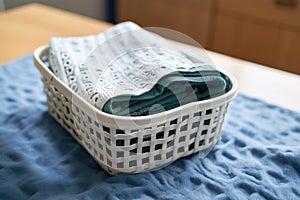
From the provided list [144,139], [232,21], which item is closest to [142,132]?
[144,139]

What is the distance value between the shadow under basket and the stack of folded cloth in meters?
0.02

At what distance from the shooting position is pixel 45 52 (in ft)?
2.96

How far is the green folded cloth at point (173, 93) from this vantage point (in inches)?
25.3

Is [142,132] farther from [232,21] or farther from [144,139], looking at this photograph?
[232,21]

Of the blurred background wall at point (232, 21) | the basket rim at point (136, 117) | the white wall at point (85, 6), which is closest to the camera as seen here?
the basket rim at point (136, 117)

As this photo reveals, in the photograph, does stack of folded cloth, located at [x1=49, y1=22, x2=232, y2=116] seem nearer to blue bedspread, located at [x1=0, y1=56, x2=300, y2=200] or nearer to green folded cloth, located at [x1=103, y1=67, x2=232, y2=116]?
green folded cloth, located at [x1=103, y1=67, x2=232, y2=116]

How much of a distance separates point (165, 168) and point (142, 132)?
4.5 inches

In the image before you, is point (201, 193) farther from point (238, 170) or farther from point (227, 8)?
point (227, 8)

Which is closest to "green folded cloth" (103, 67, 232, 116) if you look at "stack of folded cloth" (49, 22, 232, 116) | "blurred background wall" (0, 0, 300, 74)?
"stack of folded cloth" (49, 22, 232, 116)

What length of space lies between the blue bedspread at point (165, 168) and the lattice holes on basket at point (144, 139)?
2cm

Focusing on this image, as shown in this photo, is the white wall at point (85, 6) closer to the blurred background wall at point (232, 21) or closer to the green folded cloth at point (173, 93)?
the blurred background wall at point (232, 21)

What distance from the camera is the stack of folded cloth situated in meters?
0.65

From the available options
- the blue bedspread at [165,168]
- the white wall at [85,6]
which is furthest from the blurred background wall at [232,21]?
the blue bedspread at [165,168]

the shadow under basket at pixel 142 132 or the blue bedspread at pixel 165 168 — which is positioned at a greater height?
the shadow under basket at pixel 142 132
